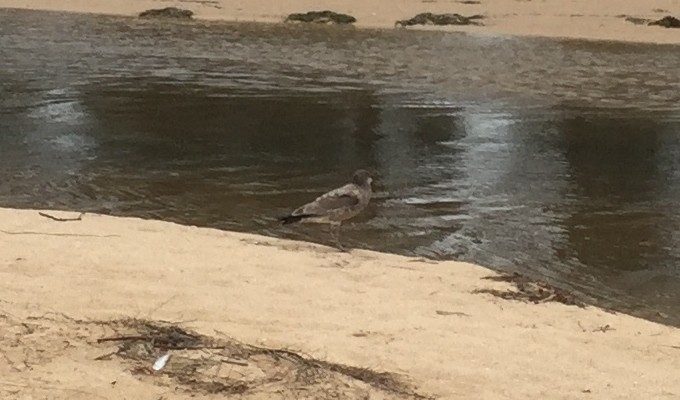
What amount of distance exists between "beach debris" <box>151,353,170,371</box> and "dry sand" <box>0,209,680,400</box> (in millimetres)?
44

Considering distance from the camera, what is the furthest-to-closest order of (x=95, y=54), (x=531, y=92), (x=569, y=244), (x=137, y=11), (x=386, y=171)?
(x=137, y=11) → (x=95, y=54) → (x=531, y=92) → (x=386, y=171) → (x=569, y=244)

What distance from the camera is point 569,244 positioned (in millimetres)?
10195

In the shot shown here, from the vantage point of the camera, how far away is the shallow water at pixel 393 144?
406 inches

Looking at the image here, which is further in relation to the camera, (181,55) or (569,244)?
(181,55)

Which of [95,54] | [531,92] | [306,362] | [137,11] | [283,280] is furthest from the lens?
[137,11]

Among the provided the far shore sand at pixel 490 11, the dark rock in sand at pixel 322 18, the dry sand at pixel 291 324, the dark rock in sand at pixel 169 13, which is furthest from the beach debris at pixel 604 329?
the dark rock in sand at pixel 169 13

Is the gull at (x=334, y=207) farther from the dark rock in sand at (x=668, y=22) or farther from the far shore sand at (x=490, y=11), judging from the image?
the dark rock in sand at (x=668, y=22)

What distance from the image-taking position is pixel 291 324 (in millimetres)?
6086

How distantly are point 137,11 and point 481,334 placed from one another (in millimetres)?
30296

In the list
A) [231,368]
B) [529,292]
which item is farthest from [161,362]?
[529,292]

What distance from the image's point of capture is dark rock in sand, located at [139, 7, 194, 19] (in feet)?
111

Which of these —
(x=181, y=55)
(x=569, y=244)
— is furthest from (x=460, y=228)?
(x=181, y=55)

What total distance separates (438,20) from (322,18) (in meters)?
3.55

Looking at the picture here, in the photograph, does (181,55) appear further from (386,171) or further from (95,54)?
(386,171)
